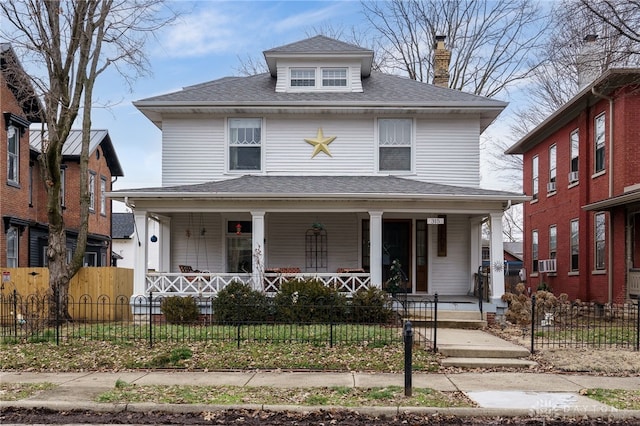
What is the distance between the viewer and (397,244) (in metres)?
19.8

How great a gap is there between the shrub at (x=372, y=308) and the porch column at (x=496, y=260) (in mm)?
2979

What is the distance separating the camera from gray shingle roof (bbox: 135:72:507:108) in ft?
61.7

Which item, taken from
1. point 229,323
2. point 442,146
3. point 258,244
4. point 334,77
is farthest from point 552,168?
point 229,323

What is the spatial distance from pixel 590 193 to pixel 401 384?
47.9 ft

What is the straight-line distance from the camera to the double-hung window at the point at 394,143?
19406 millimetres

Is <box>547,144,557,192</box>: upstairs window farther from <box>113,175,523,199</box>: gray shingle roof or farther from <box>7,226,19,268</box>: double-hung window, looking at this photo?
<box>7,226,19,268</box>: double-hung window

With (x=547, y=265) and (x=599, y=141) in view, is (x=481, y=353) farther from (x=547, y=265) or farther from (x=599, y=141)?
(x=547, y=265)

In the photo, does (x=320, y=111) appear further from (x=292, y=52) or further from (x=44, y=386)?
(x=44, y=386)

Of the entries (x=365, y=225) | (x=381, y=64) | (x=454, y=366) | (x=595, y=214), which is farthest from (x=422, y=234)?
(x=381, y=64)

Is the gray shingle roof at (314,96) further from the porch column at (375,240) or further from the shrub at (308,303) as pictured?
the shrub at (308,303)

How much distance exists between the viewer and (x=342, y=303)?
15.4 meters

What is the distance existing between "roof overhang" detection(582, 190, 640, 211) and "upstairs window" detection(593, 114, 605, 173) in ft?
4.65

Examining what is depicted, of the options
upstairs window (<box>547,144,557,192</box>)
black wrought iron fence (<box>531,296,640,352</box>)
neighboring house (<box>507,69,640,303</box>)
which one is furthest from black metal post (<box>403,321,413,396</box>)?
upstairs window (<box>547,144,557,192</box>)

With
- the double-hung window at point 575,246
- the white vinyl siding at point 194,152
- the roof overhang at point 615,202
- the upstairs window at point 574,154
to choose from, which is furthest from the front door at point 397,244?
the upstairs window at point 574,154
